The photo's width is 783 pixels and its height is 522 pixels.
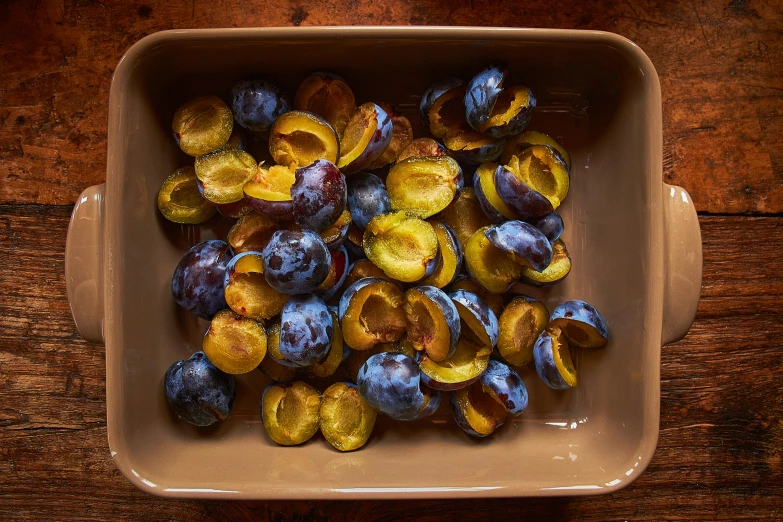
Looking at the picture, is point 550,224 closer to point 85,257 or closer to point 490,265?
point 490,265

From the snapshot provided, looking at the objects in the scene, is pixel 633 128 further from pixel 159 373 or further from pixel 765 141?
pixel 159 373

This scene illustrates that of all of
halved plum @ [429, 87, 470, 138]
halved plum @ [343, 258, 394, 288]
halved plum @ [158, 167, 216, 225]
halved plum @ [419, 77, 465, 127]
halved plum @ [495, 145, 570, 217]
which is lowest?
halved plum @ [343, 258, 394, 288]

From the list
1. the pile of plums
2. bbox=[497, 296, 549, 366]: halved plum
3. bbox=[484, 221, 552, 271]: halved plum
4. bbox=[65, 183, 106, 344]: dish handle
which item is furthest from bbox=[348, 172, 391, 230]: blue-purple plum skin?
bbox=[65, 183, 106, 344]: dish handle

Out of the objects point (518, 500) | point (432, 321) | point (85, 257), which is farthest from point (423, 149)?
point (518, 500)

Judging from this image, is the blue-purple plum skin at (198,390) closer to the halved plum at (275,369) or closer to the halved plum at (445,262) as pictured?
the halved plum at (275,369)

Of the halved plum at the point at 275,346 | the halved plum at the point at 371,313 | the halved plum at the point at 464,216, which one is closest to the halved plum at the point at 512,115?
the halved plum at the point at 464,216

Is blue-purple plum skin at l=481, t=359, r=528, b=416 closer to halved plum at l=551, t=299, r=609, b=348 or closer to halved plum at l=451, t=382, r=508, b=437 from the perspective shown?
halved plum at l=451, t=382, r=508, b=437

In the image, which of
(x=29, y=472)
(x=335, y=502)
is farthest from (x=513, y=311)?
(x=29, y=472)
